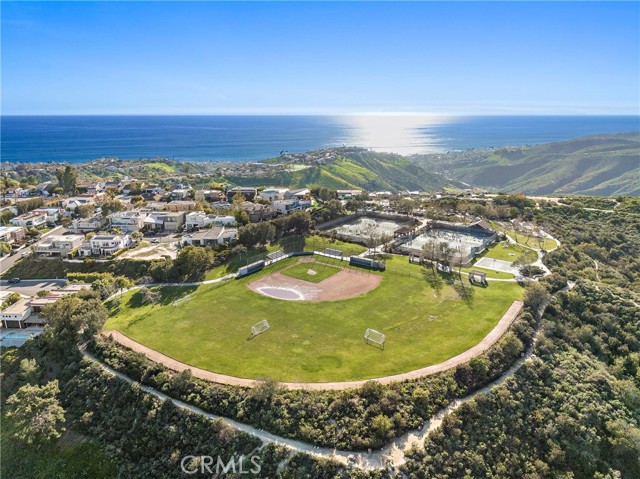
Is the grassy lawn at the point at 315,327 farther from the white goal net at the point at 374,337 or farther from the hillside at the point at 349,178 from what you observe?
the hillside at the point at 349,178

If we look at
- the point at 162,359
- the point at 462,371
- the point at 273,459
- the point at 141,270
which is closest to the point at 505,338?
A: the point at 462,371

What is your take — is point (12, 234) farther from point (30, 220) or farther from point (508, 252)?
Result: point (508, 252)

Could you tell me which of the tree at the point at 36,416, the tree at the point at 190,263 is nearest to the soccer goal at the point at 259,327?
the tree at the point at 190,263

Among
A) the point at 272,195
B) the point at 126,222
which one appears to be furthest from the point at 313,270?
the point at 272,195

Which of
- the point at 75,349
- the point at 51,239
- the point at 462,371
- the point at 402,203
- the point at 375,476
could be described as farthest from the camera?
the point at 402,203

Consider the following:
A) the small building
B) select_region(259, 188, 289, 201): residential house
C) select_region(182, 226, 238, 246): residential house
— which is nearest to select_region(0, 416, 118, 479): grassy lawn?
the small building

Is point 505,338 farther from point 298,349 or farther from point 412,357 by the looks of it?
point 298,349
